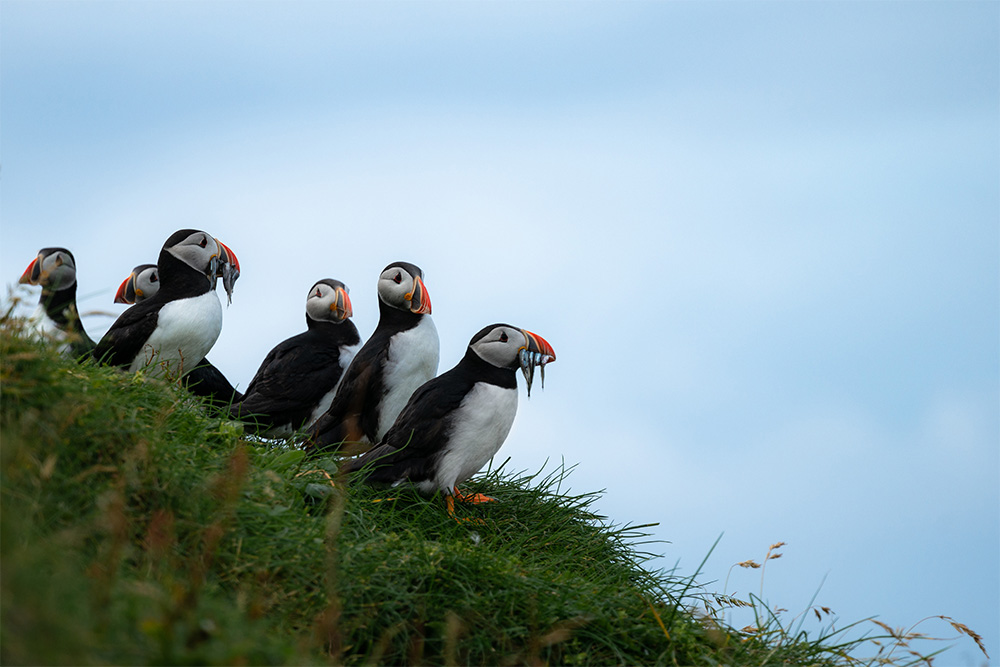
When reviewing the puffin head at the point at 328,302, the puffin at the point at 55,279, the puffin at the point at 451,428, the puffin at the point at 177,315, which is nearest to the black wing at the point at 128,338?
the puffin at the point at 177,315

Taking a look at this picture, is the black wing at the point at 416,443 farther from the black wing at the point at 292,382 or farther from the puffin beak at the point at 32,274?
the puffin beak at the point at 32,274

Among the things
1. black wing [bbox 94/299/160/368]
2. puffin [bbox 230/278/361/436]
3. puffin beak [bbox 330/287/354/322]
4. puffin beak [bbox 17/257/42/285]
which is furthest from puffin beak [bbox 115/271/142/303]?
puffin beak [bbox 330/287/354/322]

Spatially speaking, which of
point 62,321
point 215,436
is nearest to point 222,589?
point 215,436

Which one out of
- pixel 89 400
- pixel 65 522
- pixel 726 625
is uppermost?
pixel 726 625

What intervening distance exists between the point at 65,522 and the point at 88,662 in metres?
1.76

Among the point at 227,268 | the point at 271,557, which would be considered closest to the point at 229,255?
the point at 227,268

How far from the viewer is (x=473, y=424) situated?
6.20 m

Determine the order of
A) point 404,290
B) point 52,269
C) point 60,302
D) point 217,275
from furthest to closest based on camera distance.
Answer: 1. point 60,302
2. point 52,269
3. point 217,275
4. point 404,290

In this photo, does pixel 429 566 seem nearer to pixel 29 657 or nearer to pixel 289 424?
pixel 29 657

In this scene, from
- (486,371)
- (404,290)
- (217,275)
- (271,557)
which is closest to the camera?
(271,557)

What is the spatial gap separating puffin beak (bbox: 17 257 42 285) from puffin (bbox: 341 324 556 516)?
3501mm

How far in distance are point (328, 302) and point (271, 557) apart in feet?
12.7

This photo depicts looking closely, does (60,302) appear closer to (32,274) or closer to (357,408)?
(32,274)

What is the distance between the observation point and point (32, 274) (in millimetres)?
7863
